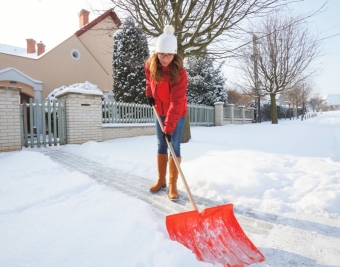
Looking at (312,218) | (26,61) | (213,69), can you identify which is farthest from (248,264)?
(213,69)

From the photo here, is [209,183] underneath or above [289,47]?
underneath

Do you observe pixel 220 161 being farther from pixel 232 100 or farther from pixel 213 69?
pixel 232 100

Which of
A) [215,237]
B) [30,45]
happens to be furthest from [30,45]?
[215,237]

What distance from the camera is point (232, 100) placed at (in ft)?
79.0

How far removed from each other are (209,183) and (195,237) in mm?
1147

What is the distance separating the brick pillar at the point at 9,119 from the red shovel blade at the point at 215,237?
5.27 meters

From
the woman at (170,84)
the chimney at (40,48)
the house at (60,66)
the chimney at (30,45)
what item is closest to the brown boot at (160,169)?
the woman at (170,84)

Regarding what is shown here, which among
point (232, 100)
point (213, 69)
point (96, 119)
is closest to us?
point (96, 119)

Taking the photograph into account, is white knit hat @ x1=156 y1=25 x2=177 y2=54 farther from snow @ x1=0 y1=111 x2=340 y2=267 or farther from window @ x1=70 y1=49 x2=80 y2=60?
window @ x1=70 y1=49 x2=80 y2=60

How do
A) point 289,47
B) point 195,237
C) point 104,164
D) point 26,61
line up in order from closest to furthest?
point 195,237, point 104,164, point 26,61, point 289,47

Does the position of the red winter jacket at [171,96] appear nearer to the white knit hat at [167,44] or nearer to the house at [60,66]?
the white knit hat at [167,44]

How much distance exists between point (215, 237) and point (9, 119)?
18.3 feet

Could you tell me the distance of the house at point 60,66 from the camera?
35.3 ft

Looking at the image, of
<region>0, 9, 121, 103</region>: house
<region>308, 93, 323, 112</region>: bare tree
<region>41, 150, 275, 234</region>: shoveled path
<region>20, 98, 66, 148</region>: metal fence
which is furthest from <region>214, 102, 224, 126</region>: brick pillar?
<region>308, 93, 323, 112</region>: bare tree
